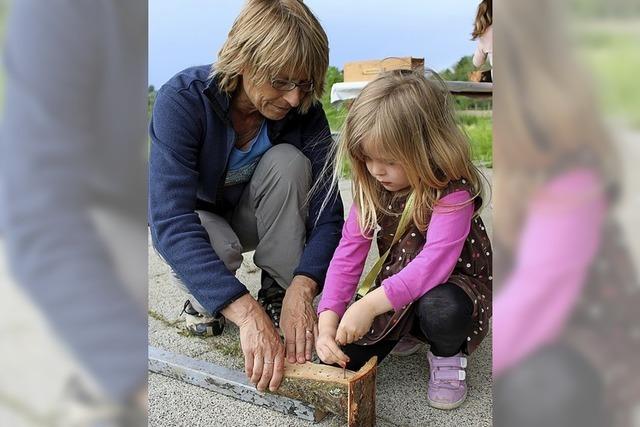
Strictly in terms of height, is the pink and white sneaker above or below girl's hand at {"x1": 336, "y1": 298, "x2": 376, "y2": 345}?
below

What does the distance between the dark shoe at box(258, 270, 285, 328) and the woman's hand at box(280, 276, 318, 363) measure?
33cm

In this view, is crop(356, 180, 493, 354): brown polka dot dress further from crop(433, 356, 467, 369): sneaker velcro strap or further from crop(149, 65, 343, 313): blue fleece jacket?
crop(149, 65, 343, 313): blue fleece jacket

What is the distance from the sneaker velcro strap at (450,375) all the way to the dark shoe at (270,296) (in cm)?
62

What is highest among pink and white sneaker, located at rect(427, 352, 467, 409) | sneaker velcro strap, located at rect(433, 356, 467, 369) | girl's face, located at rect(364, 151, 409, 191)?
girl's face, located at rect(364, 151, 409, 191)

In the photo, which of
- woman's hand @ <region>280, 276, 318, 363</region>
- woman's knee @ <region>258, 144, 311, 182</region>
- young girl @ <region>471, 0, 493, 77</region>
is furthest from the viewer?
young girl @ <region>471, 0, 493, 77</region>

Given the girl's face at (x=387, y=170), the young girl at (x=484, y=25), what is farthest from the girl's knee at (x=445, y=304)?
the young girl at (x=484, y=25)

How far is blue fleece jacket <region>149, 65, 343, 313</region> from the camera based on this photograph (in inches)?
60.5

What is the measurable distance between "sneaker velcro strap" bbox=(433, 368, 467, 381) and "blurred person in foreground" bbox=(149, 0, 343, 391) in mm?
325

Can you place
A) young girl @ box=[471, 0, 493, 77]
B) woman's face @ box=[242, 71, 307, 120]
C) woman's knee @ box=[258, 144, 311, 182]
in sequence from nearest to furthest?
woman's face @ box=[242, 71, 307, 120], woman's knee @ box=[258, 144, 311, 182], young girl @ box=[471, 0, 493, 77]
